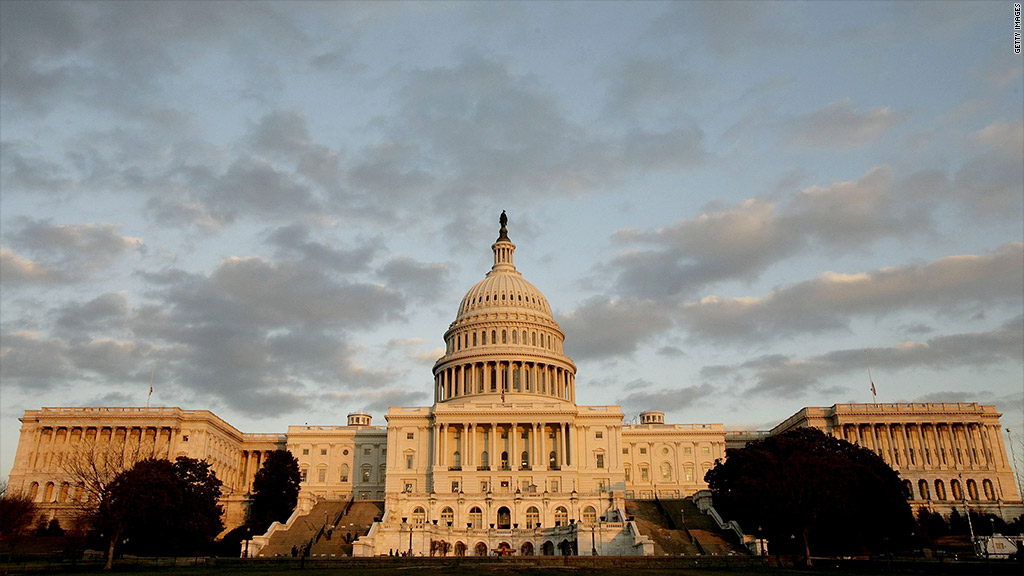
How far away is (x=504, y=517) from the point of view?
8569 centimetres

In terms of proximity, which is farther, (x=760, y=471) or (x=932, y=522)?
(x=932, y=522)

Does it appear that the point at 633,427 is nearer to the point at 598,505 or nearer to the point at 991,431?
the point at 598,505

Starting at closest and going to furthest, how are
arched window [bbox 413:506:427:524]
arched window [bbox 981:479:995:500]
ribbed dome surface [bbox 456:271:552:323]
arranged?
arched window [bbox 413:506:427:524] < arched window [bbox 981:479:995:500] < ribbed dome surface [bbox 456:271:552:323]

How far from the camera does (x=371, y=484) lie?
11419cm

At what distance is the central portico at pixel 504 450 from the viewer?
7488cm

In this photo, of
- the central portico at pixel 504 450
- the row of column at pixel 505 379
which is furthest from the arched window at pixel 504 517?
the row of column at pixel 505 379

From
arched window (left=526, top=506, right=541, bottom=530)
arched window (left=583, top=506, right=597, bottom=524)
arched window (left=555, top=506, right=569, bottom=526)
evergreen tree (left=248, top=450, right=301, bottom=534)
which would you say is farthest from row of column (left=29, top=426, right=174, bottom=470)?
arched window (left=583, top=506, right=597, bottom=524)

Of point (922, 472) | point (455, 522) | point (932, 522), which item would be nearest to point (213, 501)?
point (455, 522)

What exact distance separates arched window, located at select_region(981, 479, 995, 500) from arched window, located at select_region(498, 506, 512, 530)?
63251 millimetres

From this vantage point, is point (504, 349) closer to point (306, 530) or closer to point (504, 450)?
point (504, 450)

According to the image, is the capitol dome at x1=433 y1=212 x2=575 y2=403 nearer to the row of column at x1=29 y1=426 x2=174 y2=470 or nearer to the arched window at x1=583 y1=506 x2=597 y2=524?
the arched window at x1=583 y1=506 x2=597 y2=524

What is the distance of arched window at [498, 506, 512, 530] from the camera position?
278ft

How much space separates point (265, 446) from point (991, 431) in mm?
100526

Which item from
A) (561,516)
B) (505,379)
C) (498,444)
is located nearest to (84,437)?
(498,444)
